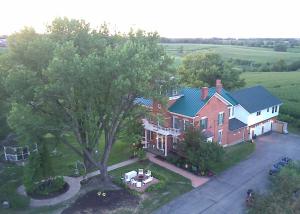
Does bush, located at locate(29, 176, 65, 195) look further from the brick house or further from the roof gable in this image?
the roof gable

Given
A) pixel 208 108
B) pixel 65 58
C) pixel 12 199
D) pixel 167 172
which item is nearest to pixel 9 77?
pixel 65 58

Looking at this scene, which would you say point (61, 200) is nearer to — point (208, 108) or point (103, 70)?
point (103, 70)

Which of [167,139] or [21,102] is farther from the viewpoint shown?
[167,139]

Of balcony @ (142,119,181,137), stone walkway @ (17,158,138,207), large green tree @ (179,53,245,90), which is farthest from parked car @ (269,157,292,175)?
large green tree @ (179,53,245,90)

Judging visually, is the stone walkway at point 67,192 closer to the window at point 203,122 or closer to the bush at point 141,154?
the bush at point 141,154

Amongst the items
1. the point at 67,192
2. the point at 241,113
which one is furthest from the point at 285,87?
the point at 67,192

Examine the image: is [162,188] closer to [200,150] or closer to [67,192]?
[200,150]
